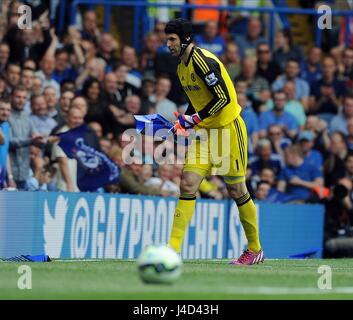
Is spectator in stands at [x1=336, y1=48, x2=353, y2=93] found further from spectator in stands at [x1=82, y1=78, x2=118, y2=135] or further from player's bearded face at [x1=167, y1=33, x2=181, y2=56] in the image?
player's bearded face at [x1=167, y1=33, x2=181, y2=56]

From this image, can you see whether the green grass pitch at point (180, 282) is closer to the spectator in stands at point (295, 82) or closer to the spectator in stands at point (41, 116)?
the spectator in stands at point (41, 116)

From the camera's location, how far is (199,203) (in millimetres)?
17719

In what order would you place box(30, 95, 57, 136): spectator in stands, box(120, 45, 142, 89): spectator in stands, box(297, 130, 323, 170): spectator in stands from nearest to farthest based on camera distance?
box(30, 95, 57, 136): spectator in stands < box(120, 45, 142, 89): spectator in stands < box(297, 130, 323, 170): spectator in stands

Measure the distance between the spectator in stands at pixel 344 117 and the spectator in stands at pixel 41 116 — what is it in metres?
6.82

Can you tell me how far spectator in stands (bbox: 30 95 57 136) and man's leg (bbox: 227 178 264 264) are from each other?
434 centimetres

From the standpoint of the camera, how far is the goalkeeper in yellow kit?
1302 cm

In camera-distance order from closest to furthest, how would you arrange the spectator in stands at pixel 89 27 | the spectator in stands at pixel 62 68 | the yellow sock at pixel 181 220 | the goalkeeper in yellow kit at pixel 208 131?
the yellow sock at pixel 181 220 < the goalkeeper in yellow kit at pixel 208 131 < the spectator in stands at pixel 62 68 < the spectator in stands at pixel 89 27

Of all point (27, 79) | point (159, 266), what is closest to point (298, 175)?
point (27, 79)

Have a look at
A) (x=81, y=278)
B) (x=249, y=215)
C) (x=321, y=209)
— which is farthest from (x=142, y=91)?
(x=81, y=278)

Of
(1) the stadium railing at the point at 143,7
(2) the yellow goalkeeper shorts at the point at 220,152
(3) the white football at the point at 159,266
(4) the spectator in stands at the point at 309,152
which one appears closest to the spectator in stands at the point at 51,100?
(1) the stadium railing at the point at 143,7

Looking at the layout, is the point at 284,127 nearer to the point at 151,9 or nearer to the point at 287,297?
the point at 151,9

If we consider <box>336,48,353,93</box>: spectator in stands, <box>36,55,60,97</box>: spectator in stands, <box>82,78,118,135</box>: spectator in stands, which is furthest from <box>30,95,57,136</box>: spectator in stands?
<box>336,48,353,93</box>: spectator in stands

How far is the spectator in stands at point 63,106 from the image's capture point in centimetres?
1723

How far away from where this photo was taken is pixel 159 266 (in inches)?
391
